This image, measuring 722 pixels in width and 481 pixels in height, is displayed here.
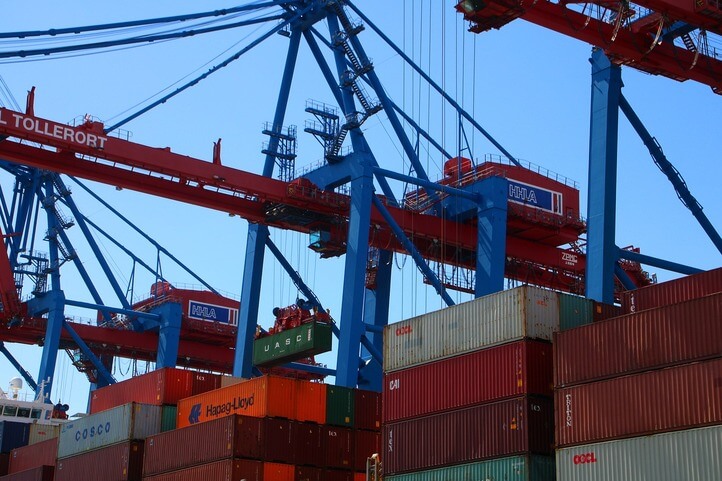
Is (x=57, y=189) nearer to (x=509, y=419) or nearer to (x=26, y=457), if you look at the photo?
(x=26, y=457)

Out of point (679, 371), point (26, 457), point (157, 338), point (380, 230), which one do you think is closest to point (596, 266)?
point (679, 371)

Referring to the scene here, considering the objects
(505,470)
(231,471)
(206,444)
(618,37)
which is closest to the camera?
(505,470)

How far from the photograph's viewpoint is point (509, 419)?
29422 millimetres

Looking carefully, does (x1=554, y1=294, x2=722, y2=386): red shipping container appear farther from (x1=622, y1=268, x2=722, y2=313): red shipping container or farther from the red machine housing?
the red machine housing

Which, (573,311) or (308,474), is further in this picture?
(308,474)

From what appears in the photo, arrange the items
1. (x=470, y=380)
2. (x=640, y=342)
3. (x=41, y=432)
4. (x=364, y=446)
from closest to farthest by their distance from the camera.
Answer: (x=640, y=342), (x=470, y=380), (x=364, y=446), (x=41, y=432)

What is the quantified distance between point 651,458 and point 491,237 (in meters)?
25.7

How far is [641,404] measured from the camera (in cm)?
2619

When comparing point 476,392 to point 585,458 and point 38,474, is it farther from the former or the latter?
point 38,474

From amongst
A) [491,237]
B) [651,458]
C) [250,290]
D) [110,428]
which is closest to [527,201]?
[491,237]

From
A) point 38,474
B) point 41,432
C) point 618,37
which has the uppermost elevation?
point 618,37

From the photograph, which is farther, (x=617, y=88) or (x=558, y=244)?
(x=558, y=244)

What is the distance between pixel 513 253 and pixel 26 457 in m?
25.1

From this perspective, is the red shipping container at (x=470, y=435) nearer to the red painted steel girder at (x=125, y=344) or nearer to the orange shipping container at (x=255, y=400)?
the orange shipping container at (x=255, y=400)
